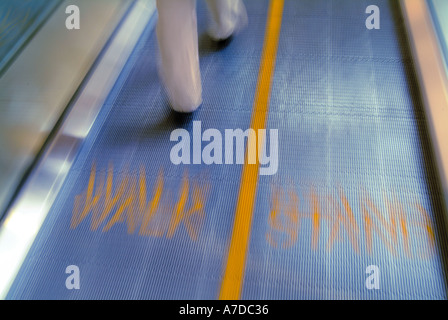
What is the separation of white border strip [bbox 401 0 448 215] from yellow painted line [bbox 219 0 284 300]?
1032mm

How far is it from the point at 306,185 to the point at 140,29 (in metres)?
2.01

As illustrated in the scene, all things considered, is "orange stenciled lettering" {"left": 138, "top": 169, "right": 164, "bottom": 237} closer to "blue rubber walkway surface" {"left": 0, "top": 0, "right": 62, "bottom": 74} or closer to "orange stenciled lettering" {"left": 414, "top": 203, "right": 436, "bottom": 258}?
"orange stenciled lettering" {"left": 414, "top": 203, "right": 436, "bottom": 258}

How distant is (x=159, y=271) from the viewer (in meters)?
2.01

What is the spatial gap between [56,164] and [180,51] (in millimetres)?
1028

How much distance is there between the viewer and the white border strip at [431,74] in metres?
2.37

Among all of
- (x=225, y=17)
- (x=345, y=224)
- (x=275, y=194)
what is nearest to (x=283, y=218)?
(x=275, y=194)

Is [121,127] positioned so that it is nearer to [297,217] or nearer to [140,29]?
[140,29]

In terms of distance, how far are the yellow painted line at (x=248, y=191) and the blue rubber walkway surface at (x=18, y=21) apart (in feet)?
6.00

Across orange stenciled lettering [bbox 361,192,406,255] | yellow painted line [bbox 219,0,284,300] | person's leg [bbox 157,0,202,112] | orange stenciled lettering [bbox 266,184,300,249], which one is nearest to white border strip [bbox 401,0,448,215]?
orange stenciled lettering [bbox 361,192,406,255]

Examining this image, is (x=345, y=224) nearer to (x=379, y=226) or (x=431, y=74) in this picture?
(x=379, y=226)

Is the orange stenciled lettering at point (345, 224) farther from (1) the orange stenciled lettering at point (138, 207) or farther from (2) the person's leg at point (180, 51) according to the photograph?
(2) the person's leg at point (180, 51)

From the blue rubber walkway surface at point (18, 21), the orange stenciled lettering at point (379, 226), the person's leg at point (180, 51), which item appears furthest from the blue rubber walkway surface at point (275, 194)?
the blue rubber walkway surface at point (18, 21)
